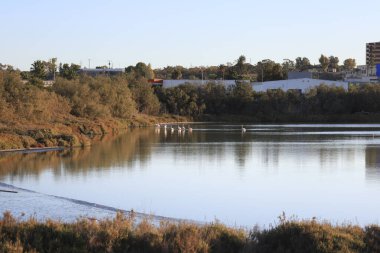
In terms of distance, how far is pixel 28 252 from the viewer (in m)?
9.73

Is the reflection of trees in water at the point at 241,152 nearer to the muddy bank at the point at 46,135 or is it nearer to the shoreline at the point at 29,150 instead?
the muddy bank at the point at 46,135

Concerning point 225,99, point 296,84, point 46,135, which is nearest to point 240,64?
point 296,84

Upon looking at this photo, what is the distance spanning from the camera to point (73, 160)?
34219 mm

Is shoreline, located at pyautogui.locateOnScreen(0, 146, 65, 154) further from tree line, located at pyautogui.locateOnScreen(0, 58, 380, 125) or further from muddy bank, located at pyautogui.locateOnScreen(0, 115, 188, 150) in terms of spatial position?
tree line, located at pyautogui.locateOnScreen(0, 58, 380, 125)

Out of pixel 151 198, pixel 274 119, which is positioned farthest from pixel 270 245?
pixel 274 119

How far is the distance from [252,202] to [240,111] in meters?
87.5

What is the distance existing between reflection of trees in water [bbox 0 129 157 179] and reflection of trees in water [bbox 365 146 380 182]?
1156cm

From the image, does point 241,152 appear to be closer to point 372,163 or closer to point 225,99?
point 372,163

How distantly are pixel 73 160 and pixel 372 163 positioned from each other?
15.5 m

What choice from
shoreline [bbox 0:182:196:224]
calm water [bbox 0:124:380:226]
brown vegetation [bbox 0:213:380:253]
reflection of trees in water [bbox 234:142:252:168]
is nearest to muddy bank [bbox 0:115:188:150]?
calm water [bbox 0:124:380:226]

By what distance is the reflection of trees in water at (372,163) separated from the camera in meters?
27.0

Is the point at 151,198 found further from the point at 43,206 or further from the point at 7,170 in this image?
the point at 7,170

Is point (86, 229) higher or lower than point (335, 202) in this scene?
higher

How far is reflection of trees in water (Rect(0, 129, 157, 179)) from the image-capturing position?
29530 mm
